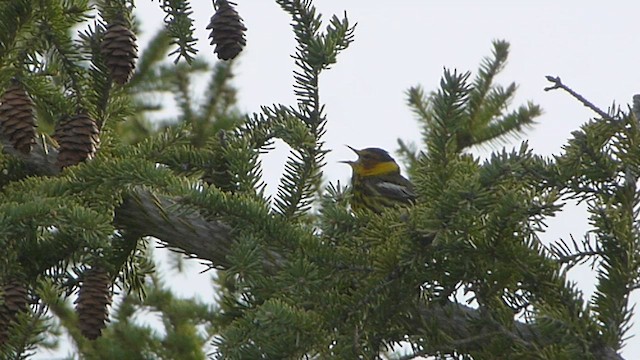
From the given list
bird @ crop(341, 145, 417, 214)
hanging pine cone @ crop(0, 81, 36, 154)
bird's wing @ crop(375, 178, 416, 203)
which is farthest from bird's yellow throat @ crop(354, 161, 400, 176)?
hanging pine cone @ crop(0, 81, 36, 154)

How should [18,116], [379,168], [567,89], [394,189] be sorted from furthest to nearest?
[379,168] < [394,189] < [18,116] < [567,89]

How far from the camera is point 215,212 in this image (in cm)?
295

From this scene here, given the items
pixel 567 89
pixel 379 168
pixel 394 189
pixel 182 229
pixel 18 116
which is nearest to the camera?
pixel 567 89

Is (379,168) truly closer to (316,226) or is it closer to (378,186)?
(378,186)

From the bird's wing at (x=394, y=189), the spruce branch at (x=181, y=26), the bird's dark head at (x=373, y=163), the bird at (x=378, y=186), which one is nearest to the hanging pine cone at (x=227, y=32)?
the spruce branch at (x=181, y=26)

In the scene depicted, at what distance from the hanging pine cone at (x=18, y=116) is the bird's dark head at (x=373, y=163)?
2.93 metres

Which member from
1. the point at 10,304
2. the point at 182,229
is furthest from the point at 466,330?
the point at 10,304

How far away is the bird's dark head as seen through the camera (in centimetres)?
614

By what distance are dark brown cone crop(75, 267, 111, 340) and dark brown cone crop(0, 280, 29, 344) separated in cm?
17

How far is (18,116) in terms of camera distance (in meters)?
3.19

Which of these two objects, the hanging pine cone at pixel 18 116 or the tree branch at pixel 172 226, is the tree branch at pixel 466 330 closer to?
the tree branch at pixel 172 226

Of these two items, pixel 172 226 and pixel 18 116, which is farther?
pixel 172 226

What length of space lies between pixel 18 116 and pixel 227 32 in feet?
2.19

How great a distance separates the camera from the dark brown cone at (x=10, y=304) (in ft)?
9.97
